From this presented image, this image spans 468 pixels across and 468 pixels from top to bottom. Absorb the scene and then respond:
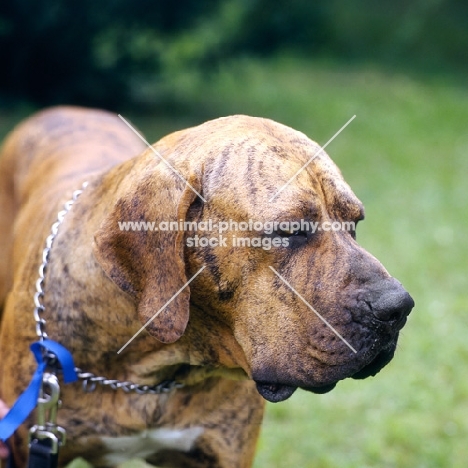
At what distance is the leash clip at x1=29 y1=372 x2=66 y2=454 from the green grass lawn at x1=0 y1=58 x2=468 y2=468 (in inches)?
50.4

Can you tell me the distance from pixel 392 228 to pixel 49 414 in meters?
5.48

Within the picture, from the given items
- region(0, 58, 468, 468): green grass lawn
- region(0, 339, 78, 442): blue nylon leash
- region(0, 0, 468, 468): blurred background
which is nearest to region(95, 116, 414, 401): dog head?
region(0, 339, 78, 442): blue nylon leash

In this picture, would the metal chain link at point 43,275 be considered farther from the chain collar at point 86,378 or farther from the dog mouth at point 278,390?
the dog mouth at point 278,390

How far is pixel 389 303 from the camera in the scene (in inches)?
89.8

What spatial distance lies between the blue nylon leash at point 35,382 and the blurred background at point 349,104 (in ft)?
4.91

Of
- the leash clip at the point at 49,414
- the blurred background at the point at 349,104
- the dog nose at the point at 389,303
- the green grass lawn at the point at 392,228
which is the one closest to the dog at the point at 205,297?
the dog nose at the point at 389,303

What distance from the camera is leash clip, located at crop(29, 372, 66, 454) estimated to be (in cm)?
272

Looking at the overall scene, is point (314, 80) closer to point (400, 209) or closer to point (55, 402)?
point (400, 209)

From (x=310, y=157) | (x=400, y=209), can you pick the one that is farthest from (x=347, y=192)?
(x=400, y=209)

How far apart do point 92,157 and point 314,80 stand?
1211 cm

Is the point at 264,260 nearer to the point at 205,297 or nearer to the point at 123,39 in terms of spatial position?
the point at 205,297

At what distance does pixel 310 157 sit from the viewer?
2521 mm

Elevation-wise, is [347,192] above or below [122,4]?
above

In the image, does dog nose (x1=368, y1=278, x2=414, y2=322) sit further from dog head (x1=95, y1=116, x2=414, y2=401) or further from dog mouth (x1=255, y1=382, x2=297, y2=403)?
dog mouth (x1=255, y1=382, x2=297, y2=403)
